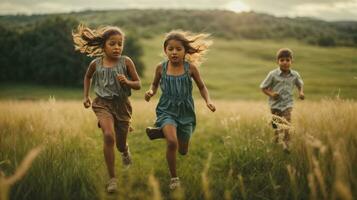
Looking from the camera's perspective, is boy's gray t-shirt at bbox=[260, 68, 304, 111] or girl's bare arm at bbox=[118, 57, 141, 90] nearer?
girl's bare arm at bbox=[118, 57, 141, 90]

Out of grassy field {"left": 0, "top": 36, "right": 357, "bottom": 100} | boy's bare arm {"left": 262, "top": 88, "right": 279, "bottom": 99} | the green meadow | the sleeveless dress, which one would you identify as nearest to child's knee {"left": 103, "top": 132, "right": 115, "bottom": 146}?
the green meadow

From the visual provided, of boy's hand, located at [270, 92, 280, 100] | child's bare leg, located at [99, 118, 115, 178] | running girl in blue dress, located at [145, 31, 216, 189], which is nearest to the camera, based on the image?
child's bare leg, located at [99, 118, 115, 178]

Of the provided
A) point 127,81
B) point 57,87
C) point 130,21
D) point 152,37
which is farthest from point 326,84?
point 130,21

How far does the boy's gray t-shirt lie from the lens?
24.7 ft

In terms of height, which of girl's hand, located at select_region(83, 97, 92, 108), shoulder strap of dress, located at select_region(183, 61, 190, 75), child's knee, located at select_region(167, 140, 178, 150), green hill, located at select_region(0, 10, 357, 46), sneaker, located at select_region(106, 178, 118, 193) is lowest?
sneaker, located at select_region(106, 178, 118, 193)

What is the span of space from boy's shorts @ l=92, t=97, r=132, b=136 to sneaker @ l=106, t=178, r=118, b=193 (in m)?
0.98

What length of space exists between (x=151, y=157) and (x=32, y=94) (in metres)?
39.7

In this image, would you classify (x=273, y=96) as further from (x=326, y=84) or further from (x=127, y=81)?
(x=326, y=84)

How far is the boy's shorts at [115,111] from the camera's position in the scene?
5656 millimetres

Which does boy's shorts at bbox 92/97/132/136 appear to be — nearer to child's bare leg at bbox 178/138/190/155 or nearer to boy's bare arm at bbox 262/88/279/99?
child's bare leg at bbox 178/138/190/155

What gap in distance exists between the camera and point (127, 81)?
5516mm

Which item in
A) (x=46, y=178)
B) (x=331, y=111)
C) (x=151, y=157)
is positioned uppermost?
(x=331, y=111)

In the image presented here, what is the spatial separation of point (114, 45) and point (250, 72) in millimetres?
48535

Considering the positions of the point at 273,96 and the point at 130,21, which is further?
the point at 130,21
